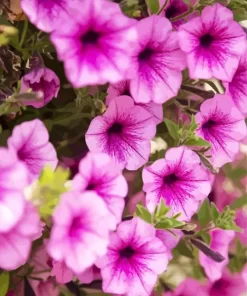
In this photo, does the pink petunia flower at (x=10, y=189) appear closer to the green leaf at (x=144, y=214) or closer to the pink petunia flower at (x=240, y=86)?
the green leaf at (x=144, y=214)

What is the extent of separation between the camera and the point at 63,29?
43cm

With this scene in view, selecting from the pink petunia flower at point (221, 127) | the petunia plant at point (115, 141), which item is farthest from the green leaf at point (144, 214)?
the pink petunia flower at point (221, 127)

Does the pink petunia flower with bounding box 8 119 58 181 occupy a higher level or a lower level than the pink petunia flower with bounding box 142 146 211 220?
higher

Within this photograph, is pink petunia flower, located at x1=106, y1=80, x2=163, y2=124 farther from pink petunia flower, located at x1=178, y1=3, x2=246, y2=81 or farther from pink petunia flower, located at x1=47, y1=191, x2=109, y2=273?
pink petunia flower, located at x1=47, y1=191, x2=109, y2=273

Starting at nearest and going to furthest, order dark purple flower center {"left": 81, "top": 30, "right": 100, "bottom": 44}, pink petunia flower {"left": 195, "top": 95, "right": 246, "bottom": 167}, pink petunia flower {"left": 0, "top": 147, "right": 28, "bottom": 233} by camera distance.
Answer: pink petunia flower {"left": 0, "top": 147, "right": 28, "bottom": 233}, dark purple flower center {"left": 81, "top": 30, "right": 100, "bottom": 44}, pink petunia flower {"left": 195, "top": 95, "right": 246, "bottom": 167}

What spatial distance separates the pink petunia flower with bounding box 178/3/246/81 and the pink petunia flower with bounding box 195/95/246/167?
44 mm

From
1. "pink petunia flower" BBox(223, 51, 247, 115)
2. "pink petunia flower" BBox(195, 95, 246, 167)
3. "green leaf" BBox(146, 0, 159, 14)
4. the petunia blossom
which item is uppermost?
"green leaf" BBox(146, 0, 159, 14)

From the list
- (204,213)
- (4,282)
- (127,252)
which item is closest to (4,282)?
(4,282)

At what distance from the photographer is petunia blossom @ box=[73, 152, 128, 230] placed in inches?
16.7

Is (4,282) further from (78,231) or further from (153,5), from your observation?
(153,5)

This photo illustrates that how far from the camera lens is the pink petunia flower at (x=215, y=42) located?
0.51m

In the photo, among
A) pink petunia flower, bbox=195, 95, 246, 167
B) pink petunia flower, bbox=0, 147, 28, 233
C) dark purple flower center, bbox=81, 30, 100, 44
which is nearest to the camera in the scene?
pink petunia flower, bbox=0, 147, 28, 233

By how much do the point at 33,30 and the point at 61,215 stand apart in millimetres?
237

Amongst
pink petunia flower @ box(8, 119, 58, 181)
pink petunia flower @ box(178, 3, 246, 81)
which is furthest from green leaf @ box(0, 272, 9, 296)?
pink petunia flower @ box(178, 3, 246, 81)
